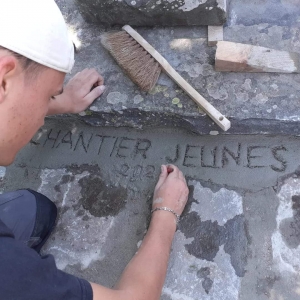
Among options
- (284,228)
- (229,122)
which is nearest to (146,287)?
(284,228)

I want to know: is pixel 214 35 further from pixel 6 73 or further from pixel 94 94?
pixel 6 73

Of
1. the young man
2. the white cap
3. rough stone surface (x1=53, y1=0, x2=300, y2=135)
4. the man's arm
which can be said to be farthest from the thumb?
the white cap

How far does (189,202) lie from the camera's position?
1.66m

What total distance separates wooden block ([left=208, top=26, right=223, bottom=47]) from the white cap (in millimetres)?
929

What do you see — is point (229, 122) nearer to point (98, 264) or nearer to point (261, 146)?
point (261, 146)

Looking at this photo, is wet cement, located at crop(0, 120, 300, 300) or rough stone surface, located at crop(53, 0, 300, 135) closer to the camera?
wet cement, located at crop(0, 120, 300, 300)

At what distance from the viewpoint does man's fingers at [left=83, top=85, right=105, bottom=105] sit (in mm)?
1789

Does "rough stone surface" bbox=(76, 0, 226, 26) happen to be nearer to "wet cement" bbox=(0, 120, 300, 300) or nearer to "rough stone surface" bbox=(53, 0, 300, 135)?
"rough stone surface" bbox=(53, 0, 300, 135)

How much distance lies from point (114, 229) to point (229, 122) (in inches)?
27.2

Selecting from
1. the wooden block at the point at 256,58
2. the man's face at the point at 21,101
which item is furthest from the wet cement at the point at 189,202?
the man's face at the point at 21,101

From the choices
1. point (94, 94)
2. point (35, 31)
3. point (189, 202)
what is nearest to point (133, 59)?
point (94, 94)

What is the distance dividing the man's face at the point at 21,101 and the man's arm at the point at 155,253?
1.64ft

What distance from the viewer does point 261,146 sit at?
170 centimetres

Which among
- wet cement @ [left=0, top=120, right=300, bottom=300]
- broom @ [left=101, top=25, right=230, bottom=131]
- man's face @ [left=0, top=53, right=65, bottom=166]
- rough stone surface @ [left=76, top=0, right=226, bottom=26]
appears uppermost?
man's face @ [left=0, top=53, right=65, bottom=166]
